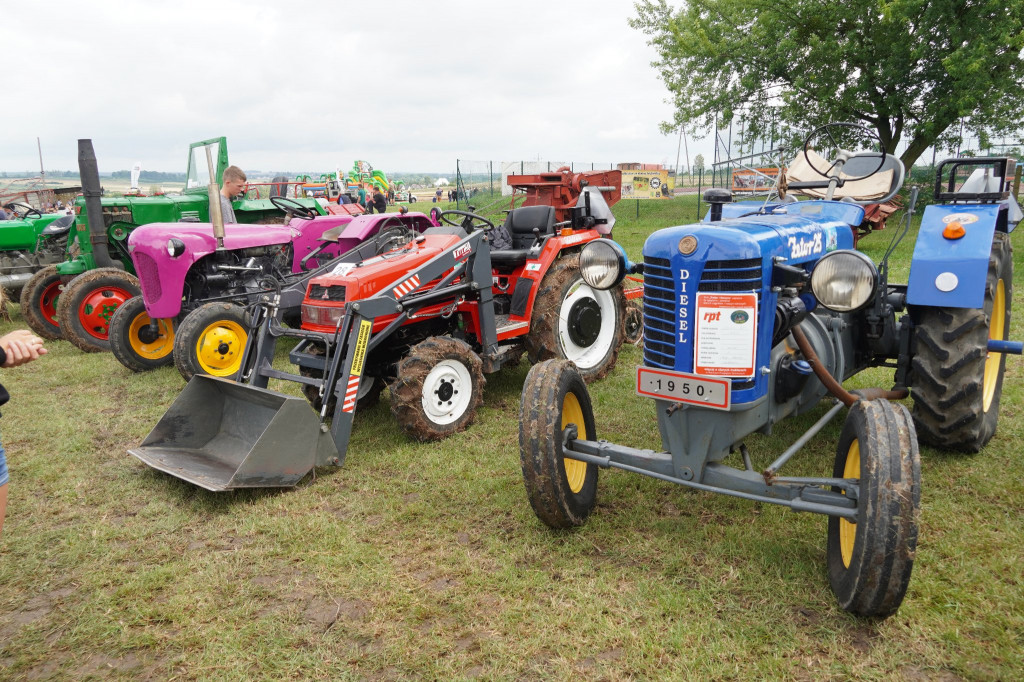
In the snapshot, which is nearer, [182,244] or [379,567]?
[379,567]

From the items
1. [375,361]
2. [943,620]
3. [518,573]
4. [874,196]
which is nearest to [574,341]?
[375,361]

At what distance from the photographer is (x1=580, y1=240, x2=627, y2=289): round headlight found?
A: 9.57 feet

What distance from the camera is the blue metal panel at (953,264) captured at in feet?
10.5

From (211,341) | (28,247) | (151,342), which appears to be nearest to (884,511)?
(211,341)

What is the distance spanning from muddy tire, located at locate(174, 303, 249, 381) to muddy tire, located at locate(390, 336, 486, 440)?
187cm

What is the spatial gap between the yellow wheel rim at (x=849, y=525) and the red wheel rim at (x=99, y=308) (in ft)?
22.7

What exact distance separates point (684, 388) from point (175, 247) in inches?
197

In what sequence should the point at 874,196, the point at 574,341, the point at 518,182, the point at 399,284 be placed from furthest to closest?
the point at 518,182, the point at 574,341, the point at 399,284, the point at 874,196

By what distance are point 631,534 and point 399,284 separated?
2.05 metres

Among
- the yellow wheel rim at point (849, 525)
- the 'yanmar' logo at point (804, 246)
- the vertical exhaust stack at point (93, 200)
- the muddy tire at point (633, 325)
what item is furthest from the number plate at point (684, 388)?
the vertical exhaust stack at point (93, 200)

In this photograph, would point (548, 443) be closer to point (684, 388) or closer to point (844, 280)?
point (684, 388)

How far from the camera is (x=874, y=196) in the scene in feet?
12.7

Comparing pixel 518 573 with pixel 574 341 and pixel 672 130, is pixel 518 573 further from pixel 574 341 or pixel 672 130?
pixel 672 130

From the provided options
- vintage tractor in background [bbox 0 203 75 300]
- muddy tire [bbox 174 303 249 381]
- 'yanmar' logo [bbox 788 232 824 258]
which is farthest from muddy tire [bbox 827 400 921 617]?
vintage tractor in background [bbox 0 203 75 300]
